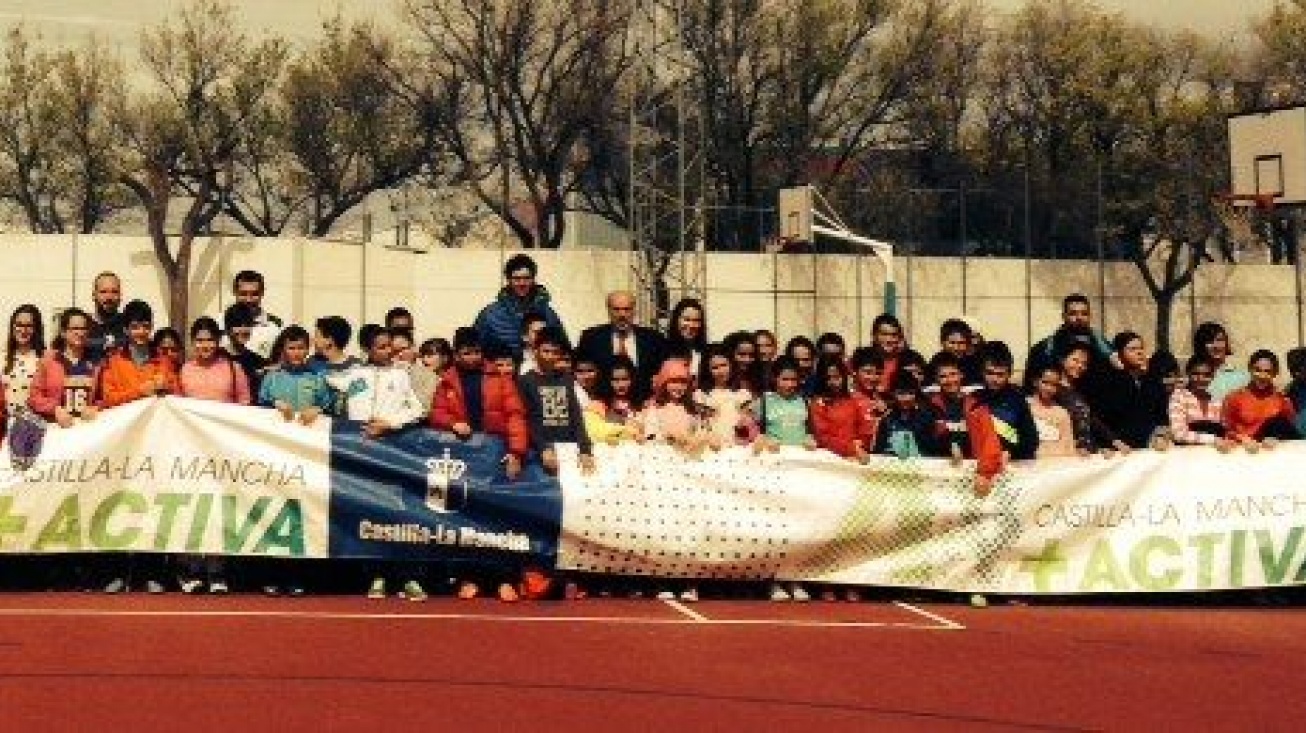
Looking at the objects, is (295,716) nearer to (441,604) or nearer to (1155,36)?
(441,604)

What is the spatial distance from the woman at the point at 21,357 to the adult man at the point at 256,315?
50.4 inches

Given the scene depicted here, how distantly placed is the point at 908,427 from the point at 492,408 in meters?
2.72

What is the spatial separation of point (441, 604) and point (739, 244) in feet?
114

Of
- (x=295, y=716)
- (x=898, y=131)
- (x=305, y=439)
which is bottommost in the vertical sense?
(x=295, y=716)

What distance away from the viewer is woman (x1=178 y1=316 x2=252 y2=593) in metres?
11.4

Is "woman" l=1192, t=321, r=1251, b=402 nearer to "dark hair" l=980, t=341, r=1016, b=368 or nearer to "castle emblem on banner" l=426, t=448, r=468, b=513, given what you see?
"dark hair" l=980, t=341, r=1016, b=368

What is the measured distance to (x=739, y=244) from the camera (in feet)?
149

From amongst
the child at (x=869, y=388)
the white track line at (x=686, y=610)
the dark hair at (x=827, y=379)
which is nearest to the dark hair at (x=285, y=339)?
the white track line at (x=686, y=610)

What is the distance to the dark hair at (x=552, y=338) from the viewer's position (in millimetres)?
11672

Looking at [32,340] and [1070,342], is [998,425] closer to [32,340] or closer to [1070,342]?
[1070,342]

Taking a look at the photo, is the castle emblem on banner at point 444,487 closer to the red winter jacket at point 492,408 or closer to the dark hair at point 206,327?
the red winter jacket at point 492,408

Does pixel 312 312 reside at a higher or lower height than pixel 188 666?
higher

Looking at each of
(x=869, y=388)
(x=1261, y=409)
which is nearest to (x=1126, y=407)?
(x=1261, y=409)

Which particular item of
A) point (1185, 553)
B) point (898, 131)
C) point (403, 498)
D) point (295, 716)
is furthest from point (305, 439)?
point (898, 131)
